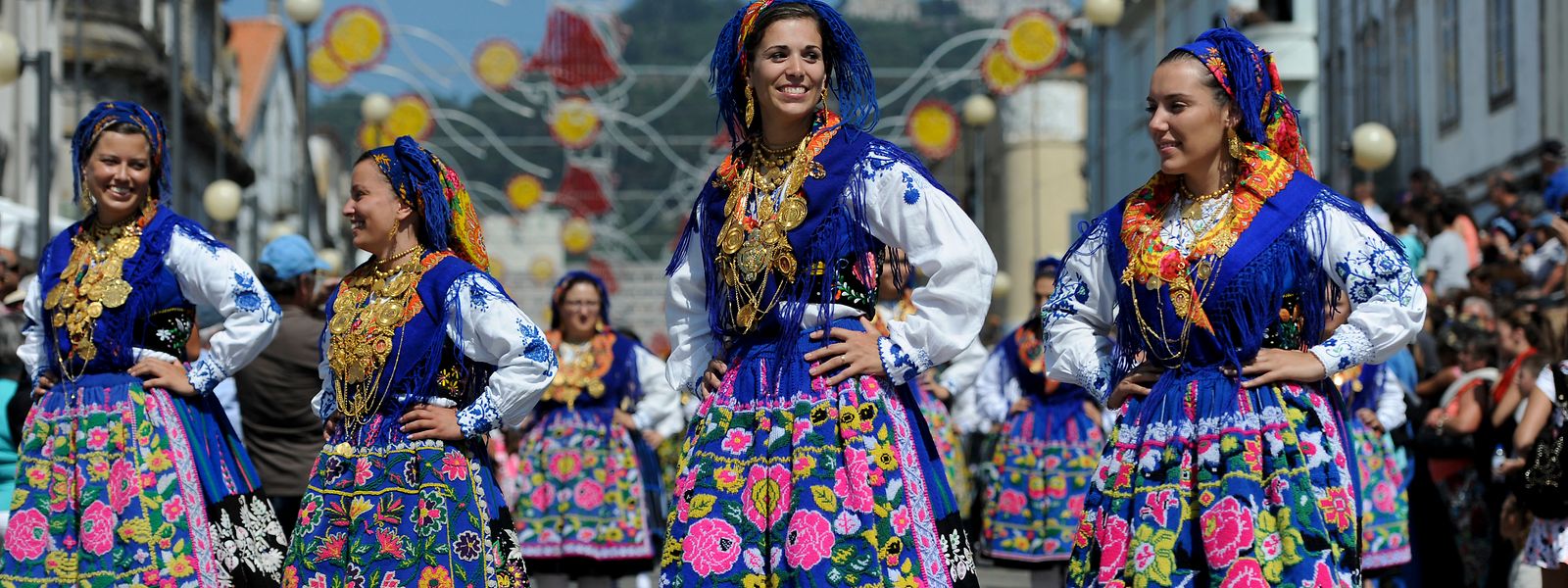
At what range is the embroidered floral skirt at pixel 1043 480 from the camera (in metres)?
10.4

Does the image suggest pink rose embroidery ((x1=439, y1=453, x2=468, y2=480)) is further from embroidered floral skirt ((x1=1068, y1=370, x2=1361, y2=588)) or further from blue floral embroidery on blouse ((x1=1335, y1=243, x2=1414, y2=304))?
blue floral embroidery on blouse ((x1=1335, y1=243, x2=1414, y2=304))

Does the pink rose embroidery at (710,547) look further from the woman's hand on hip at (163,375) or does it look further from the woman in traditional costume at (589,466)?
the woman in traditional costume at (589,466)

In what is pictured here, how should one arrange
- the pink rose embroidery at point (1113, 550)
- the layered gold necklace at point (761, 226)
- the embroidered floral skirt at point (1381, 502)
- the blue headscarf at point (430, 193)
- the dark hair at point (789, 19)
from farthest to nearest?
the embroidered floral skirt at point (1381, 502) < the blue headscarf at point (430, 193) < the dark hair at point (789, 19) < the layered gold necklace at point (761, 226) < the pink rose embroidery at point (1113, 550)

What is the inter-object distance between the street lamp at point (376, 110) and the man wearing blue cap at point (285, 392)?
12986 millimetres

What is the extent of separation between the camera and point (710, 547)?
199 inches

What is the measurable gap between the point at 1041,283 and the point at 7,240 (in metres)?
8.62

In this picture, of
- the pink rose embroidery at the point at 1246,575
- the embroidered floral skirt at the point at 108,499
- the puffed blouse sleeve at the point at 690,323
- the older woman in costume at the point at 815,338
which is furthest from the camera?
the embroidered floral skirt at the point at 108,499

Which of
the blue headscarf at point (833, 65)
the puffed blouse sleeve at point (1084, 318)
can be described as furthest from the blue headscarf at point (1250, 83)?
the blue headscarf at point (833, 65)

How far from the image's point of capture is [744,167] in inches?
215

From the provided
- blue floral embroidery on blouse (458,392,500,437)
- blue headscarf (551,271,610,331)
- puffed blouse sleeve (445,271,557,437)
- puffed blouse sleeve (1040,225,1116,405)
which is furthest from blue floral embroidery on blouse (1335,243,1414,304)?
blue headscarf (551,271,610,331)

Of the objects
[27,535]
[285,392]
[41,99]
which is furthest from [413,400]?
[41,99]

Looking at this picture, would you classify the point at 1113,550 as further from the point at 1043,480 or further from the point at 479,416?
the point at 1043,480

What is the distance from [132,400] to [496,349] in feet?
4.94

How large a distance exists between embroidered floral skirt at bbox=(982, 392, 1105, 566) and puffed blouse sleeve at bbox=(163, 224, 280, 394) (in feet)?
15.0
